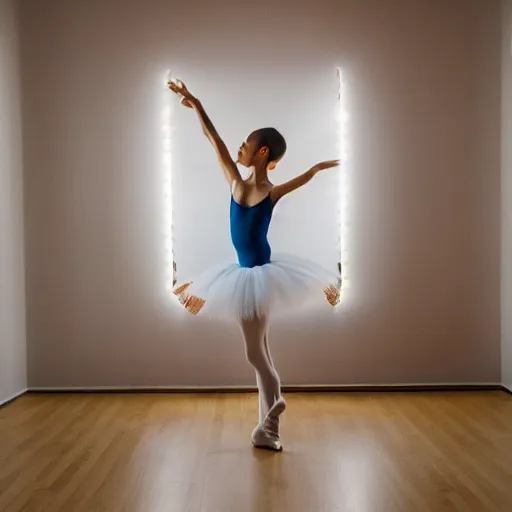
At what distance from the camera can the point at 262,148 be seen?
3488 mm

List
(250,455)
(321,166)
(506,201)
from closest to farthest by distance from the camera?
(250,455)
(321,166)
(506,201)

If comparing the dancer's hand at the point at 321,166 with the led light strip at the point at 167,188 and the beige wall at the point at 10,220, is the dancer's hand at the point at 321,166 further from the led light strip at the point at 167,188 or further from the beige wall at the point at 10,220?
the beige wall at the point at 10,220

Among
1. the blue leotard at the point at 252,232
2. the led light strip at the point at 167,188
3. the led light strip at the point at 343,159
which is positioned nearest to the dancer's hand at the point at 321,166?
the blue leotard at the point at 252,232

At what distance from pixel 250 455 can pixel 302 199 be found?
1868mm

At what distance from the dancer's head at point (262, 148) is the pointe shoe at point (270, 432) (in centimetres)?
110

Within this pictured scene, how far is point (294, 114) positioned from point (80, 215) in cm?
144

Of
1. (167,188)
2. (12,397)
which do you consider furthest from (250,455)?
(167,188)

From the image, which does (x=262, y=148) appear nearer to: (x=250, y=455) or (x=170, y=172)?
(x=170, y=172)

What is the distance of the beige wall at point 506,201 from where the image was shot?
175 inches

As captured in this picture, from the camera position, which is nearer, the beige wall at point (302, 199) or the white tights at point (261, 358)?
the white tights at point (261, 358)

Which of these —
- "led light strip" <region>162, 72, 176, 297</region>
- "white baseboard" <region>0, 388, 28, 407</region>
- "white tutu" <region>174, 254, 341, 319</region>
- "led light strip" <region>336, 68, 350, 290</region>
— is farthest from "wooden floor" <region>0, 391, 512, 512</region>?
"led light strip" <region>336, 68, 350, 290</region>

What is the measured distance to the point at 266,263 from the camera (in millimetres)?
3457

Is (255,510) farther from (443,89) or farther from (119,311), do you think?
(443,89)

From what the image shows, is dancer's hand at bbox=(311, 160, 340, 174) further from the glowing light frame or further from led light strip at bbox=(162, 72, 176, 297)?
led light strip at bbox=(162, 72, 176, 297)
